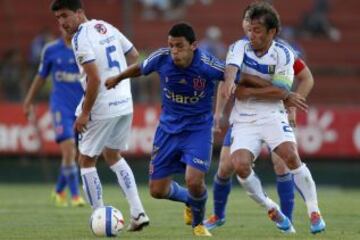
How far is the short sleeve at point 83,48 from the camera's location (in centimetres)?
1085

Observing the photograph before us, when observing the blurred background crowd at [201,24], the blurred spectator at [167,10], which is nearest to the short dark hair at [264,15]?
the blurred background crowd at [201,24]

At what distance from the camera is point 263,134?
1085cm

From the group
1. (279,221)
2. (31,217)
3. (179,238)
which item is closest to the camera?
(179,238)

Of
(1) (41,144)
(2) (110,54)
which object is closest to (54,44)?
(2) (110,54)

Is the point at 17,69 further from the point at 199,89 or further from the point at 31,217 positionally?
the point at 199,89

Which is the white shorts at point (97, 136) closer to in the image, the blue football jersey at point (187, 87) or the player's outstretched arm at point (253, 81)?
the blue football jersey at point (187, 87)

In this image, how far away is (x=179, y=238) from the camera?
10.2 metres

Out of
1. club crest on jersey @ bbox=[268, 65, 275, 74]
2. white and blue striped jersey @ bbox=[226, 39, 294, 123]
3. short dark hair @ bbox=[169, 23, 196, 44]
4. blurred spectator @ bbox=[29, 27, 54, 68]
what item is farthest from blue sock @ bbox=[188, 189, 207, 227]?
blurred spectator @ bbox=[29, 27, 54, 68]

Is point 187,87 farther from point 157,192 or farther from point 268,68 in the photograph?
point 157,192

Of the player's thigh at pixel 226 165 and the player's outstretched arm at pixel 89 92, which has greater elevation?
the player's outstretched arm at pixel 89 92

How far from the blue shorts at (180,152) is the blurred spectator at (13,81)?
11780 mm

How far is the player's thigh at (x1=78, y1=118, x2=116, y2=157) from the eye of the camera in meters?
11.3

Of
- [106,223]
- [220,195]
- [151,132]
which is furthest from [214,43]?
[106,223]

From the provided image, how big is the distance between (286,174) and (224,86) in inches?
72.8
